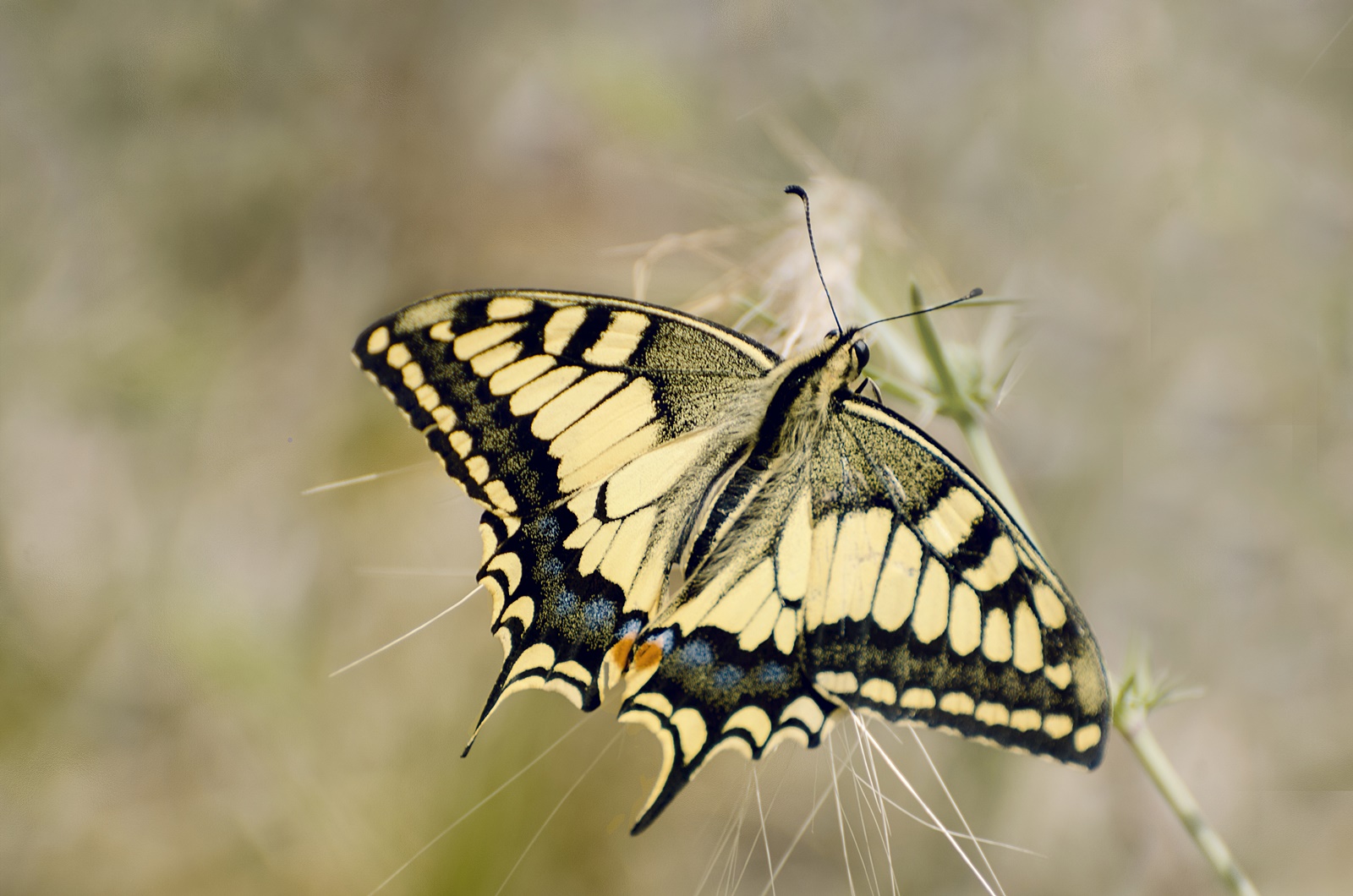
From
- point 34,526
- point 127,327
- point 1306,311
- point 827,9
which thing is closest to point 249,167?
point 127,327

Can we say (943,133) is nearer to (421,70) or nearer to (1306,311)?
(1306,311)

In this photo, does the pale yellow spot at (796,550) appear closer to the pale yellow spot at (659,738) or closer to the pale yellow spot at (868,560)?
the pale yellow spot at (868,560)

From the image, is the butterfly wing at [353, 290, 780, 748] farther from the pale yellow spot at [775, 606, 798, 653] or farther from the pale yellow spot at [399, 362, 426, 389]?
the pale yellow spot at [775, 606, 798, 653]

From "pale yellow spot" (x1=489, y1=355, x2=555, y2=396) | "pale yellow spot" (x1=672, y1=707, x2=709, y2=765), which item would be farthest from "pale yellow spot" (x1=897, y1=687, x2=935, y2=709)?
"pale yellow spot" (x1=489, y1=355, x2=555, y2=396)

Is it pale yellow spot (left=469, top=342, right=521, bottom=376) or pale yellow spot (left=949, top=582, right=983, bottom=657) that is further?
pale yellow spot (left=469, top=342, right=521, bottom=376)

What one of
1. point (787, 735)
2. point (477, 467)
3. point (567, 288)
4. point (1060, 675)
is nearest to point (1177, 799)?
point (1060, 675)

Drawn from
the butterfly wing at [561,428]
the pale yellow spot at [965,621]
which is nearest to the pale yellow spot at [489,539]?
the butterfly wing at [561,428]
